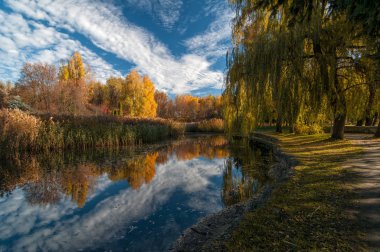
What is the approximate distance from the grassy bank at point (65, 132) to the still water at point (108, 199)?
141cm

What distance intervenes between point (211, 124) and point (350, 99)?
74.2ft

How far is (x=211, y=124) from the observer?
105 feet

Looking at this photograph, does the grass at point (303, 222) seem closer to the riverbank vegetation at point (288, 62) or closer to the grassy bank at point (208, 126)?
the riverbank vegetation at point (288, 62)

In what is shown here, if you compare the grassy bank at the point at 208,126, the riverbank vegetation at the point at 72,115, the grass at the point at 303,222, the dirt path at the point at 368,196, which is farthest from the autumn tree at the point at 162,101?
the grass at the point at 303,222

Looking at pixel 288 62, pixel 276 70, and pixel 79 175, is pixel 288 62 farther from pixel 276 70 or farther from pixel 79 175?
pixel 79 175

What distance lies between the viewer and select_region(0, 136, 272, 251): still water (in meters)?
4.03

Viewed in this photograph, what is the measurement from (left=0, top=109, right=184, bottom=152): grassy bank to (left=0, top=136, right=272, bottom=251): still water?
55.6 inches

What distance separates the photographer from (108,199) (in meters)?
6.06

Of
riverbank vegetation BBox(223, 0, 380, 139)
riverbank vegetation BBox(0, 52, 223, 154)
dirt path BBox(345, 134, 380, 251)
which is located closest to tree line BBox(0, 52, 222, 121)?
riverbank vegetation BBox(0, 52, 223, 154)

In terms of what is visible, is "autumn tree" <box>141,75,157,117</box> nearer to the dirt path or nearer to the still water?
the still water

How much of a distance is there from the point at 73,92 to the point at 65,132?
1926 cm

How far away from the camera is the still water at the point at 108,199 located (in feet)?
13.2

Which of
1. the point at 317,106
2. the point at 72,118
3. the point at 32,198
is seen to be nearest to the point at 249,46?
the point at 317,106

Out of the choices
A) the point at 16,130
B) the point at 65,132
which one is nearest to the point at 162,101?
the point at 65,132
